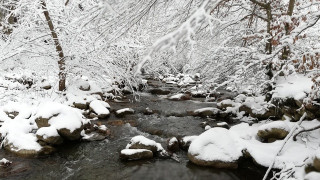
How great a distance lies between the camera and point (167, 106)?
455 inches

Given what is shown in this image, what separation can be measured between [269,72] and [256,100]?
1.32m

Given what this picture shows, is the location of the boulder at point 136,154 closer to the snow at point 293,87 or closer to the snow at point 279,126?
the snow at point 279,126

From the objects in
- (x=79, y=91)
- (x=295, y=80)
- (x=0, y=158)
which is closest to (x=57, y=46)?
(x=79, y=91)

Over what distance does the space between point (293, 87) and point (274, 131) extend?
5.36ft

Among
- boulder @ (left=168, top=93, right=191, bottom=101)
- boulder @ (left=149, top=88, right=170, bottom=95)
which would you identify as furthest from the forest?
boulder @ (left=149, top=88, right=170, bottom=95)

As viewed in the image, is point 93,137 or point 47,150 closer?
point 47,150

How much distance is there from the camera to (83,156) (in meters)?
6.29

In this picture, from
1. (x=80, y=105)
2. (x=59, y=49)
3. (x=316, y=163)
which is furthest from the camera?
(x=59, y=49)

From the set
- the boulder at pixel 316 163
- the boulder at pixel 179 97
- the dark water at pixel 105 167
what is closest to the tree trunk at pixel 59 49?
the dark water at pixel 105 167

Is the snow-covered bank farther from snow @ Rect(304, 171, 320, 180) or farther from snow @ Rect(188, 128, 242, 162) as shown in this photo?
snow @ Rect(304, 171, 320, 180)

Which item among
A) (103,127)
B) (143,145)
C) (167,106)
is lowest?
(167,106)

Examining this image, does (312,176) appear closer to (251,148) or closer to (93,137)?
(251,148)

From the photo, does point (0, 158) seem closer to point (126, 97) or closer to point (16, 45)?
point (16, 45)

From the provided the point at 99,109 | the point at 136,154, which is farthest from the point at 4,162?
the point at 99,109
